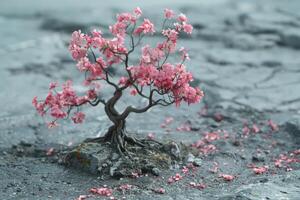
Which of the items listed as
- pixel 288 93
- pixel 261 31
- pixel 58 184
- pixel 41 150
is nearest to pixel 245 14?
pixel 261 31

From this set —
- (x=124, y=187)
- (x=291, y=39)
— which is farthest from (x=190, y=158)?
(x=291, y=39)

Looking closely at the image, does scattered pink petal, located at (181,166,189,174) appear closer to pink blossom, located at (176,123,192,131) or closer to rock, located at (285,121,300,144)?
pink blossom, located at (176,123,192,131)

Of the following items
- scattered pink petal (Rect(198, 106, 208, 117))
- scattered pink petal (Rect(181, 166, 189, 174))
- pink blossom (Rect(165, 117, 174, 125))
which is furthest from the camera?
scattered pink petal (Rect(198, 106, 208, 117))

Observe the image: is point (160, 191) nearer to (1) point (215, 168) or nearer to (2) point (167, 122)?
(1) point (215, 168)

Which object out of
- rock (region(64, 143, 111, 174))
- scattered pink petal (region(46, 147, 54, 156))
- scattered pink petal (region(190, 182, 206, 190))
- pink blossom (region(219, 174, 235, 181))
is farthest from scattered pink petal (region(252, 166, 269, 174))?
scattered pink petal (region(46, 147, 54, 156))

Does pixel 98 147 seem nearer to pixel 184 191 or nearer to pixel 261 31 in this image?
pixel 184 191

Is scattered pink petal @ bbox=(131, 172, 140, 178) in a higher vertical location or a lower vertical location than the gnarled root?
lower

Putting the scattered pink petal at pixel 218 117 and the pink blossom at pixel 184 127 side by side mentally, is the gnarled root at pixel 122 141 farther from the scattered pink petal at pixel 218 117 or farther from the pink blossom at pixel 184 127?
the scattered pink petal at pixel 218 117
